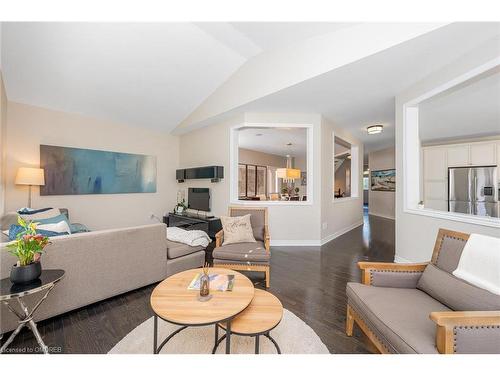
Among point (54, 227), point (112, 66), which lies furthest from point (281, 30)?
point (54, 227)

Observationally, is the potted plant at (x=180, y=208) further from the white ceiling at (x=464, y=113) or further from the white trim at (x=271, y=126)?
Answer: the white ceiling at (x=464, y=113)

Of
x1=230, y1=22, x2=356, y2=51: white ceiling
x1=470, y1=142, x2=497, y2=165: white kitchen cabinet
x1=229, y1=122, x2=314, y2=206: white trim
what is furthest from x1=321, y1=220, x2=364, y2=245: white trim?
x1=230, y1=22, x2=356, y2=51: white ceiling

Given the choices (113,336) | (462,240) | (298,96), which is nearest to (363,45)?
(298,96)

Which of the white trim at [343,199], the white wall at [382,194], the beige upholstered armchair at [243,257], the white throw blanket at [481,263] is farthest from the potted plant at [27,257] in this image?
the white wall at [382,194]

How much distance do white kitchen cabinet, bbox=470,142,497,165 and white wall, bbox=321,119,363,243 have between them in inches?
99.7

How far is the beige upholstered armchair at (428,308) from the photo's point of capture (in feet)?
3.12

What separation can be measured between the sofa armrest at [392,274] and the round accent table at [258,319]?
0.77 meters

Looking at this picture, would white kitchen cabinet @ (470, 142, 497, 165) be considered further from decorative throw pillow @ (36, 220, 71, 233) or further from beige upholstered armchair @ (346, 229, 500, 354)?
decorative throw pillow @ (36, 220, 71, 233)

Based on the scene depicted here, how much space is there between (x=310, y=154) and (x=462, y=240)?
9.15 feet

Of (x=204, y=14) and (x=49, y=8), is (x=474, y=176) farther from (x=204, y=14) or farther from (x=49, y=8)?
(x=49, y=8)

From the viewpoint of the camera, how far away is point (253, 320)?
4.19 ft

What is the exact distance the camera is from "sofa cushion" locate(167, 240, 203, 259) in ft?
8.16

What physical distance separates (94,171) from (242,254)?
3.72 m

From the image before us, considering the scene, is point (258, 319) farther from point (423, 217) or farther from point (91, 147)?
point (91, 147)
